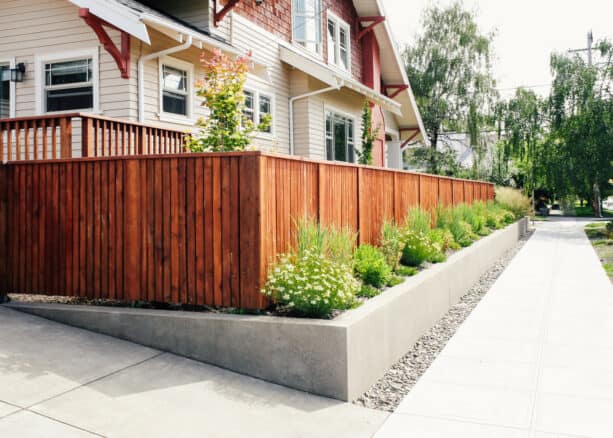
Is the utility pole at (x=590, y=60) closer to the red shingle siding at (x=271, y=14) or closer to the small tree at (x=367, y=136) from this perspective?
the small tree at (x=367, y=136)

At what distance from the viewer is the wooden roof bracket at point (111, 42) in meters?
8.48

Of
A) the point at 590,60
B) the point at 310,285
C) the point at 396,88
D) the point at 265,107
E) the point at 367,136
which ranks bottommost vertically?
the point at 310,285

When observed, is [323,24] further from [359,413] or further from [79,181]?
[359,413]

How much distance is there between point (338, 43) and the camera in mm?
16984

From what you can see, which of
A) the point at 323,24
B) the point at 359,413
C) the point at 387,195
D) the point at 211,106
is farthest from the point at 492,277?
the point at 323,24

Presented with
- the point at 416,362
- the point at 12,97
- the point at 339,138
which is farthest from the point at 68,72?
the point at 339,138

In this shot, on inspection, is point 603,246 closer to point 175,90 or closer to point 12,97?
point 175,90

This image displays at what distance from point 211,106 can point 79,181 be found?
2332 mm

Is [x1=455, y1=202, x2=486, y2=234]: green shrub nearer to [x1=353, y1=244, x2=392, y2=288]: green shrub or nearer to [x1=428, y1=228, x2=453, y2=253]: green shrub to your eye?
[x1=428, y1=228, x2=453, y2=253]: green shrub

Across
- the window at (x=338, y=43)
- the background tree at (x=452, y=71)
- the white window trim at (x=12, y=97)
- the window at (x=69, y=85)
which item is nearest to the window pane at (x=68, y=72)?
the window at (x=69, y=85)

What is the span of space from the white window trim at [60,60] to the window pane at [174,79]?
1.16m

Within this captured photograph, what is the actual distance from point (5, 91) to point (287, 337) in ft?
29.1

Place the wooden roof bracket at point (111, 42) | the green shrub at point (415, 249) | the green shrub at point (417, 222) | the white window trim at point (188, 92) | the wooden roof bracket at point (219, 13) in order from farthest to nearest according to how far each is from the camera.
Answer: the wooden roof bracket at point (219, 13)
the white window trim at point (188, 92)
the green shrub at point (417, 222)
the wooden roof bracket at point (111, 42)
the green shrub at point (415, 249)

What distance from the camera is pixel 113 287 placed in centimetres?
562
